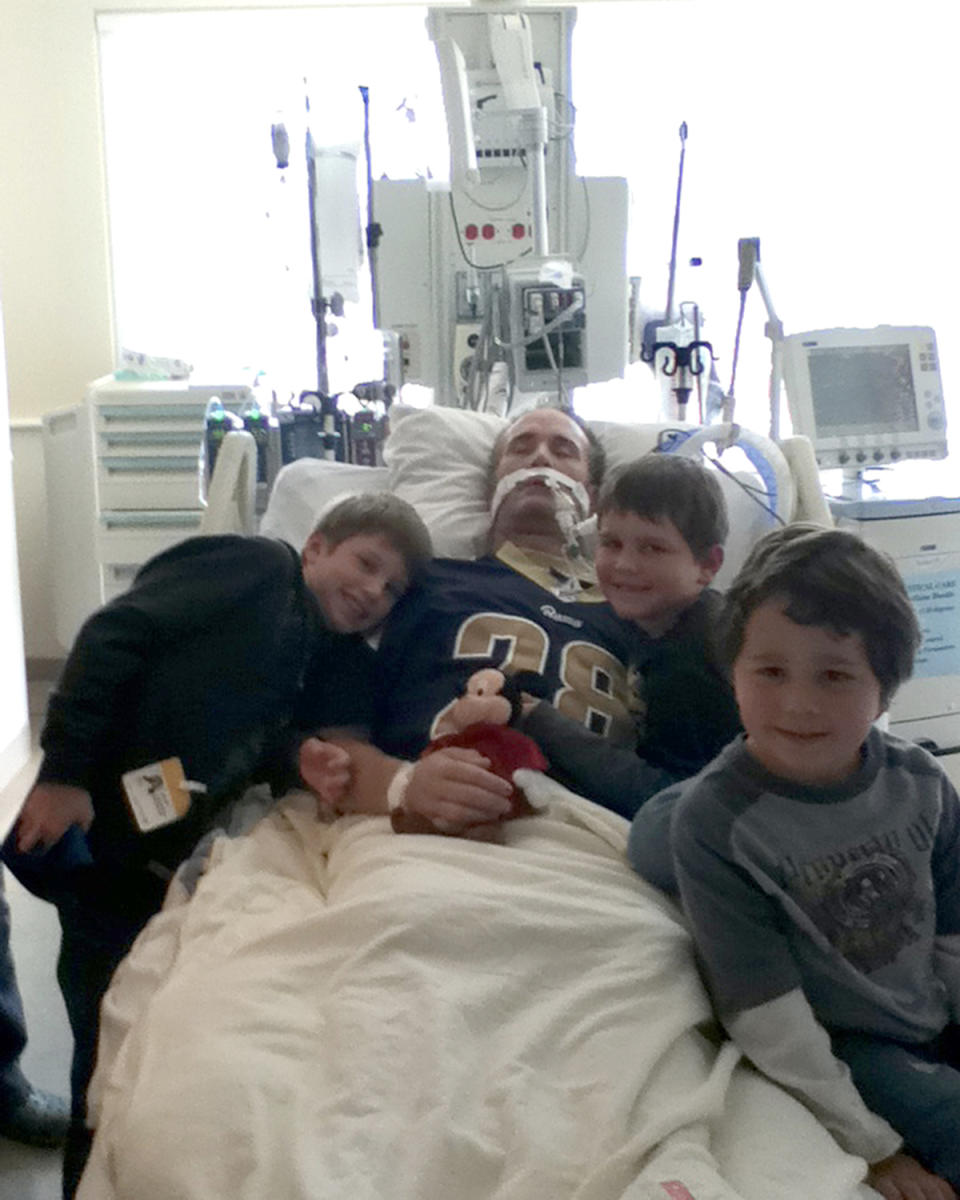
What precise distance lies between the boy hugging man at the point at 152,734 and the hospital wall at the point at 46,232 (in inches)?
110

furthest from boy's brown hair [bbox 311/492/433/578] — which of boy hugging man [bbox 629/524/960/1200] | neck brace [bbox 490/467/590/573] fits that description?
boy hugging man [bbox 629/524/960/1200]

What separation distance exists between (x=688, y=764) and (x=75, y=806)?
2.49 ft

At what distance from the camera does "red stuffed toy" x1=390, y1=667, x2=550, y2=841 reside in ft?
4.85

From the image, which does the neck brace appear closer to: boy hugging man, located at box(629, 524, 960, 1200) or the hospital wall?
boy hugging man, located at box(629, 524, 960, 1200)

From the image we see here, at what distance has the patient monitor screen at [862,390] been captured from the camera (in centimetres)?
288

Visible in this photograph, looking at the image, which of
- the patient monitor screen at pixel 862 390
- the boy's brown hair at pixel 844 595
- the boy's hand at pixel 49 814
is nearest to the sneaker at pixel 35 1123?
the boy's hand at pixel 49 814

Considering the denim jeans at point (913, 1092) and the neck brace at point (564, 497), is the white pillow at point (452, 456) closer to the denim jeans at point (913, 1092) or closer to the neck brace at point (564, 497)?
the neck brace at point (564, 497)

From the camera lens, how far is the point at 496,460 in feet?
7.26

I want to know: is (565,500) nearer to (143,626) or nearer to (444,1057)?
(143,626)

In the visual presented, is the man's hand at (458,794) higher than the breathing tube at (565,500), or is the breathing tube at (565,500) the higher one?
the breathing tube at (565,500)

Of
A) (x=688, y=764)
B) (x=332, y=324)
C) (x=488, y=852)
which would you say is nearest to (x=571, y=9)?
(x=332, y=324)

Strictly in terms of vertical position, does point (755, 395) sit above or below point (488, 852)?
above

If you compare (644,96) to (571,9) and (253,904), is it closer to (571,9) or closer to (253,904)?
(571,9)

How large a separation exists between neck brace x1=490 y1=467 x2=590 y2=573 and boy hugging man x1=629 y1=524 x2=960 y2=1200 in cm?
74
